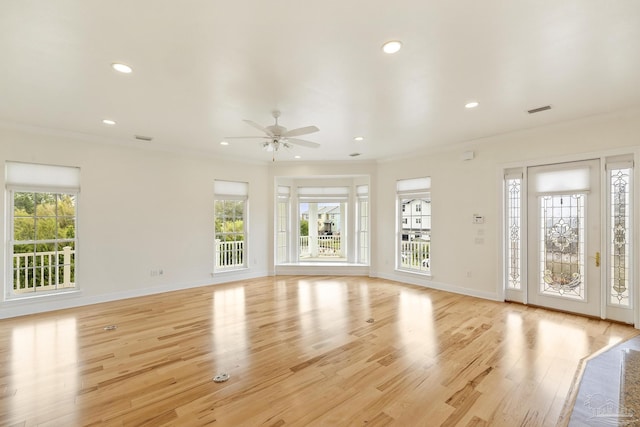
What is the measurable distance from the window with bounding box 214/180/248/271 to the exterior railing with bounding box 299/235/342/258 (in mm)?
1727

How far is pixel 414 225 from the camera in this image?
21.6 feet

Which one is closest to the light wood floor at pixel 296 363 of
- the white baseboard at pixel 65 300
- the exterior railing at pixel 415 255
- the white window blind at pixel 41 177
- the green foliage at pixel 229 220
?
the white baseboard at pixel 65 300

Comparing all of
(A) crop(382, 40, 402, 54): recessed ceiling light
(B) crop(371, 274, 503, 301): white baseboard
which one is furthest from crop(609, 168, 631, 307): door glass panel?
(A) crop(382, 40, 402, 54): recessed ceiling light

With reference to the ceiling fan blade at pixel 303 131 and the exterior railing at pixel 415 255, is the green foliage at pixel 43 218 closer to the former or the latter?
the ceiling fan blade at pixel 303 131

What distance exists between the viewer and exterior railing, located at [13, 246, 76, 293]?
453cm

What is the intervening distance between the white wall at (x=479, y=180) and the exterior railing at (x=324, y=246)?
5.54 ft

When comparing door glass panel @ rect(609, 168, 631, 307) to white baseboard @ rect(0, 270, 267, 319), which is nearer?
door glass panel @ rect(609, 168, 631, 307)

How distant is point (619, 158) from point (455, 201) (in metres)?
2.31

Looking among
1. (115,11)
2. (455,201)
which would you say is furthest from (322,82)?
(455,201)

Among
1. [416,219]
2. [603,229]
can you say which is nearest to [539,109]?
[603,229]

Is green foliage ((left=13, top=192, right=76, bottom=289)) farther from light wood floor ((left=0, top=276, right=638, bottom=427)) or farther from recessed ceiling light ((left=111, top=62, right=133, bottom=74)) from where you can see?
recessed ceiling light ((left=111, top=62, right=133, bottom=74))

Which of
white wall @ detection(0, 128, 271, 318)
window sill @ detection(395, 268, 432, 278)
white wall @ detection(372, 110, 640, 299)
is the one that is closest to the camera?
white wall @ detection(372, 110, 640, 299)

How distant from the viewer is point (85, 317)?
4266 millimetres

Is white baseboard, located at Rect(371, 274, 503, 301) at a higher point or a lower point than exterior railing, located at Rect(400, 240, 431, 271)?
lower
